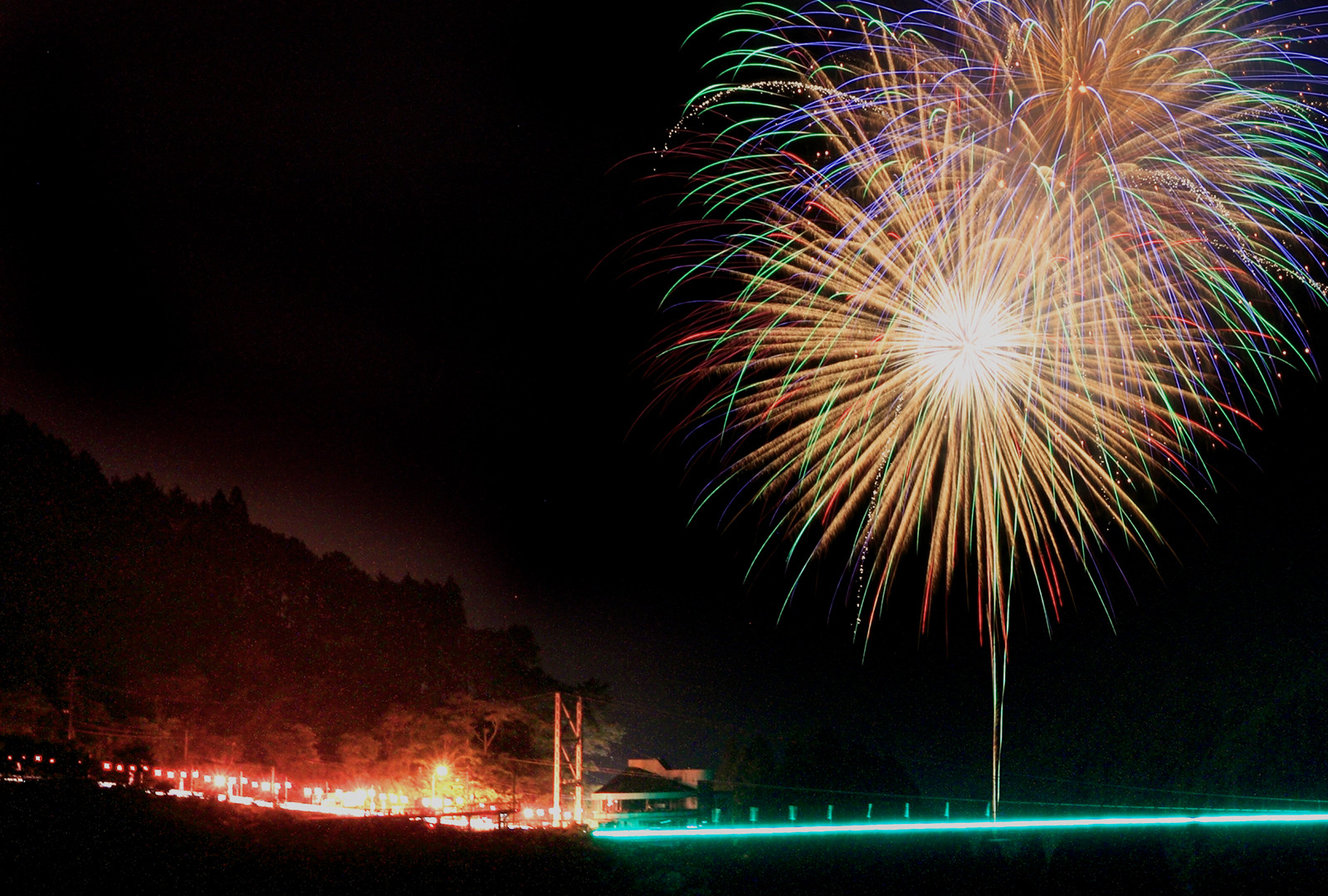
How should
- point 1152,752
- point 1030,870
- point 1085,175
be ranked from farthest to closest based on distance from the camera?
point 1152,752 → point 1030,870 → point 1085,175

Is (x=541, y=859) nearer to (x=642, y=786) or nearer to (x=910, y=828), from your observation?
(x=910, y=828)

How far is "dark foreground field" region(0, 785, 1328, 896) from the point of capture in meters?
11.6

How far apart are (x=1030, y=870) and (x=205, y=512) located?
2729cm

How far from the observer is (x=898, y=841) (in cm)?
2695

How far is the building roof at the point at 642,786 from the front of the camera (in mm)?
47312

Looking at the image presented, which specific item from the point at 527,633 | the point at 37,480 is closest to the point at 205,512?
the point at 37,480

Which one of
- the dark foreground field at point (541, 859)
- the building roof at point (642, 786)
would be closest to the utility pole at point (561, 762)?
the dark foreground field at point (541, 859)

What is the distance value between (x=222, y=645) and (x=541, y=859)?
649 inches

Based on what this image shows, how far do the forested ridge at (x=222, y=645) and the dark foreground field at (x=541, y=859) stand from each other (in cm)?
1105

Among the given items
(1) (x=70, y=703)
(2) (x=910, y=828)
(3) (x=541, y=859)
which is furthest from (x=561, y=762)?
(3) (x=541, y=859)

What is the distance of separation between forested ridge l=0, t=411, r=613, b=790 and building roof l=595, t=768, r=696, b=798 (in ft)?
26.7

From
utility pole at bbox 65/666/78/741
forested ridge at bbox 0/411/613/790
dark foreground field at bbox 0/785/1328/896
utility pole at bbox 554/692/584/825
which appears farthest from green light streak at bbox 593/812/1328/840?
utility pole at bbox 65/666/78/741

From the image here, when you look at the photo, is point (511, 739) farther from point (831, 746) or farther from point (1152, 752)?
point (1152, 752)

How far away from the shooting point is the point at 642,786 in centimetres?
4872
